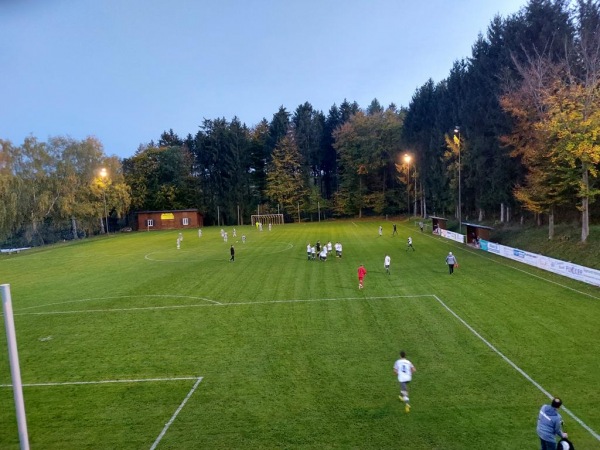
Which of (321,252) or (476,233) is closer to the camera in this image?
(321,252)

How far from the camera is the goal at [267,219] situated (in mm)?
→ 88125

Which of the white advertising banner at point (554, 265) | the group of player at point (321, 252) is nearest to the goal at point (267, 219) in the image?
the group of player at point (321, 252)

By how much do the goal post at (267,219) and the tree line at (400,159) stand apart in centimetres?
359

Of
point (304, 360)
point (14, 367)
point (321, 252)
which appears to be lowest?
point (304, 360)

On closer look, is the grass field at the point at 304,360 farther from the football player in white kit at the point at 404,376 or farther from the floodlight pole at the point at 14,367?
the floodlight pole at the point at 14,367

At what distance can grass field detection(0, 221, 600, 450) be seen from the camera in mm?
10203

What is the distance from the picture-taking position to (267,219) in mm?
89500

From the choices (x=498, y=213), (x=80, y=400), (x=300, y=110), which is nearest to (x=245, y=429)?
(x=80, y=400)

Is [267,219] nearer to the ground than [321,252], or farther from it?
farther from it

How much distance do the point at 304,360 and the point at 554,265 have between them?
20337 mm

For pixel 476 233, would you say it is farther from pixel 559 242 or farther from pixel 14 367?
pixel 14 367

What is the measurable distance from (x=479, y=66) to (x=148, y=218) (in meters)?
64.3

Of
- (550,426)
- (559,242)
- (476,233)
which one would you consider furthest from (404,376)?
(476,233)

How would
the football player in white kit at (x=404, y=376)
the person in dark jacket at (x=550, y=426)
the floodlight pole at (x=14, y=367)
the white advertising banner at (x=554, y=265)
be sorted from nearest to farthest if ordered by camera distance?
the floodlight pole at (x=14, y=367)
the person in dark jacket at (x=550, y=426)
the football player in white kit at (x=404, y=376)
the white advertising banner at (x=554, y=265)
